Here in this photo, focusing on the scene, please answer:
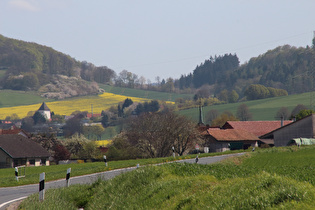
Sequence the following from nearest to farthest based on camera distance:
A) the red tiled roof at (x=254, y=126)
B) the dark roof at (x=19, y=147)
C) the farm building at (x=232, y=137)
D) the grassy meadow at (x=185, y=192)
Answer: the grassy meadow at (x=185, y=192), the dark roof at (x=19, y=147), the farm building at (x=232, y=137), the red tiled roof at (x=254, y=126)

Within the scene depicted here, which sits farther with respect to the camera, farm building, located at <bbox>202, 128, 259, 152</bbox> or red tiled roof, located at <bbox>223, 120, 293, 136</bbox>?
red tiled roof, located at <bbox>223, 120, 293, 136</bbox>

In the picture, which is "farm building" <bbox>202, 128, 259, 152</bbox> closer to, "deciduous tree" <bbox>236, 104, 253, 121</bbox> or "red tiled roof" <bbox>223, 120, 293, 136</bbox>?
"red tiled roof" <bbox>223, 120, 293, 136</bbox>

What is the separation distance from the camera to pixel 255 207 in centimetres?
888

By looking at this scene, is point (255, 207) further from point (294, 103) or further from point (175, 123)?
point (294, 103)

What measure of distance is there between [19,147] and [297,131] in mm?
45611

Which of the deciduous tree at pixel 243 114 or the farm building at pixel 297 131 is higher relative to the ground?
the farm building at pixel 297 131

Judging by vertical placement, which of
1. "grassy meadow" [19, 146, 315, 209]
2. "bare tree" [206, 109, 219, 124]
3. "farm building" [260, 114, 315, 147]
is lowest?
"bare tree" [206, 109, 219, 124]

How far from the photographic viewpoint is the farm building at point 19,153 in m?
73.8

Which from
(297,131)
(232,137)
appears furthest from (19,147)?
(297,131)

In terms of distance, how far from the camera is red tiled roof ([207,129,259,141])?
89.2m

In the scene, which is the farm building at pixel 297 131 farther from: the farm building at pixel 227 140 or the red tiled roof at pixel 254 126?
the red tiled roof at pixel 254 126

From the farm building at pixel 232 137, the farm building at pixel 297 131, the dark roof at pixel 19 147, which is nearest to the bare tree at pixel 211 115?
the farm building at pixel 232 137

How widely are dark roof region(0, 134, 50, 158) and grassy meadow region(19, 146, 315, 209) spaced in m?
59.2

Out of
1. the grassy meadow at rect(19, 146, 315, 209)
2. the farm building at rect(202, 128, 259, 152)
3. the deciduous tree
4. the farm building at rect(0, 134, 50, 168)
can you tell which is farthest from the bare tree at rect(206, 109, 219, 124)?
the grassy meadow at rect(19, 146, 315, 209)
